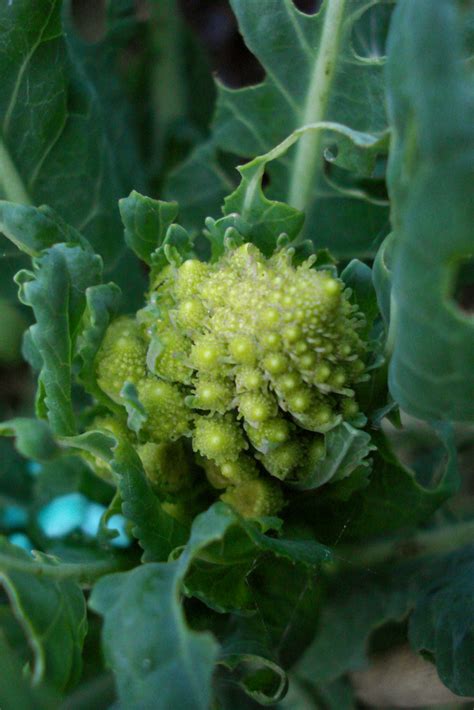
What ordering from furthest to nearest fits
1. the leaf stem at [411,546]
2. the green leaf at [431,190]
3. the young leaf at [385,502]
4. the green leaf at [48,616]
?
1. the leaf stem at [411,546]
2. the young leaf at [385,502]
3. the green leaf at [48,616]
4. the green leaf at [431,190]

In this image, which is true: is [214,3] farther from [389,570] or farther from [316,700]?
[316,700]

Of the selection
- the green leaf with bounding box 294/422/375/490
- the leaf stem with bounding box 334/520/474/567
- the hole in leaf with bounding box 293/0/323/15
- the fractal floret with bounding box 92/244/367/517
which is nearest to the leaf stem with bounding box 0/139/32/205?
the fractal floret with bounding box 92/244/367/517

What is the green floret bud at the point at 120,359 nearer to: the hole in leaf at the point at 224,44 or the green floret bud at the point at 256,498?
the green floret bud at the point at 256,498

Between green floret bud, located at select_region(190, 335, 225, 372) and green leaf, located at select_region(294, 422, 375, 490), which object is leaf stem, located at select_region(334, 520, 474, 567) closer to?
green leaf, located at select_region(294, 422, 375, 490)

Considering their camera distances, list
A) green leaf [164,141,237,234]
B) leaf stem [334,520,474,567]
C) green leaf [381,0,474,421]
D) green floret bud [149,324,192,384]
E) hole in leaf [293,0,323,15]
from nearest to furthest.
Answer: green leaf [381,0,474,421] < green floret bud [149,324,192,384] < leaf stem [334,520,474,567] < green leaf [164,141,237,234] < hole in leaf [293,0,323,15]

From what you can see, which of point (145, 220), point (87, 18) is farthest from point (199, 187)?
point (87, 18)

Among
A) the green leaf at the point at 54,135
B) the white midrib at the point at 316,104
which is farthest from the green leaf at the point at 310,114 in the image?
the green leaf at the point at 54,135

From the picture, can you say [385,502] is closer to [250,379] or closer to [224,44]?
[250,379]
